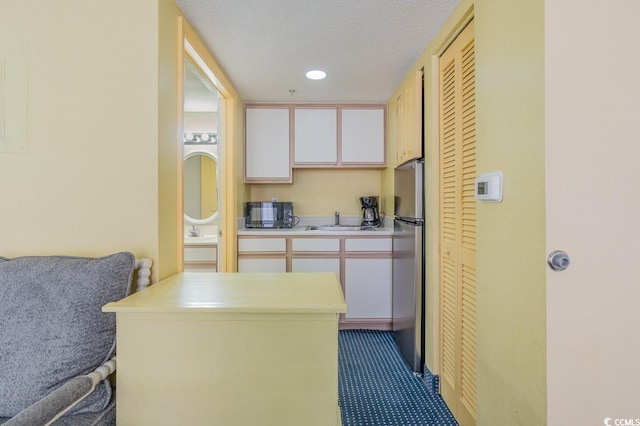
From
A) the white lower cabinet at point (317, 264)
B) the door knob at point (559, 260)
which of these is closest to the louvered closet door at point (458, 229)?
the door knob at point (559, 260)

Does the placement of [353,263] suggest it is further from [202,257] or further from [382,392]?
[202,257]

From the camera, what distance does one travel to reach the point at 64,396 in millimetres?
878

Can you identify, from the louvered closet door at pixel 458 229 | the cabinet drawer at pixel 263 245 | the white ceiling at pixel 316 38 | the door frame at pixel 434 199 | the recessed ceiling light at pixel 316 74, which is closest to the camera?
the louvered closet door at pixel 458 229

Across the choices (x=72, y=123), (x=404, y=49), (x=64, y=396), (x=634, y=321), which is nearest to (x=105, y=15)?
(x=72, y=123)

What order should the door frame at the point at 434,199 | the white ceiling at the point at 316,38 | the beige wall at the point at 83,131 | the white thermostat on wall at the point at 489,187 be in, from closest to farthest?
1. the white thermostat on wall at the point at 489,187
2. the beige wall at the point at 83,131
3. the white ceiling at the point at 316,38
4. the door frame at the point at 434,199

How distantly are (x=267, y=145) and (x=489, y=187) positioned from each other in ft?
7.69

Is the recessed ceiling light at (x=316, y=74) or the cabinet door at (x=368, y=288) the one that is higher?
the recessed ceiling light at (x=316, y=74)

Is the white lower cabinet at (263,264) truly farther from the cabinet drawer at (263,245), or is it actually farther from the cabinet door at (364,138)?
the cabinet door at (364,138)

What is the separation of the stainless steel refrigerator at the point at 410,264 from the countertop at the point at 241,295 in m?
0.94

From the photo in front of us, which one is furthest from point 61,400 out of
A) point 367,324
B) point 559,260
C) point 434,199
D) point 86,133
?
point 367,324

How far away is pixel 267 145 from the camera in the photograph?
3.13 metres

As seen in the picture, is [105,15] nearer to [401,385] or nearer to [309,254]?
[309,254]

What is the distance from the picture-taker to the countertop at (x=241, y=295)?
1010mm

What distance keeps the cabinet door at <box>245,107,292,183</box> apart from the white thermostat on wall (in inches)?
83.7
